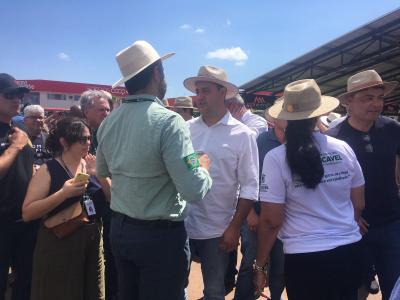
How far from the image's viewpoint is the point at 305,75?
1230 cm

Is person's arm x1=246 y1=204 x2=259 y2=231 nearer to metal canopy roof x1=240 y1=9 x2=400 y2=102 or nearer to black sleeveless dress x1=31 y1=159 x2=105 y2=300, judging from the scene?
black sleeveless dress x1=31 y1=159 x2=105 y2=300

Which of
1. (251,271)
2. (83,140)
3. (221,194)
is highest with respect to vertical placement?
(83,140)

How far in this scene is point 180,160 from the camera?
167 cm

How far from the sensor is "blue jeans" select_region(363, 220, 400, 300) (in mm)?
2395

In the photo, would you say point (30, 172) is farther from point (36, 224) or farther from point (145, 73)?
point (145, 73)

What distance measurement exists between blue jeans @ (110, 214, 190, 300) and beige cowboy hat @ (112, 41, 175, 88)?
81 centimetres

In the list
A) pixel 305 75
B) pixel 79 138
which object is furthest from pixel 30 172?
pixel 305 75

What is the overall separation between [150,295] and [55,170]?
1.17m

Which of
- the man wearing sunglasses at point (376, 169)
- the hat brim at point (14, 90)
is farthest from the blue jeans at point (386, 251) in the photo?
the hat brim at point (14, 90)

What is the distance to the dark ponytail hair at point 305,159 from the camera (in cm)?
173

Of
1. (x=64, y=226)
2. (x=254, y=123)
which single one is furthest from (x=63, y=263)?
(x=254, y=123)

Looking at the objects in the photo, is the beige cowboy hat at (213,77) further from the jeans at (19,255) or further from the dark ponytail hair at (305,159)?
the jeans at (19,255)

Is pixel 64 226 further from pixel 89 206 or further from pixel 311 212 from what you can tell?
pixel 311 212

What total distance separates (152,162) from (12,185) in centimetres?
149
